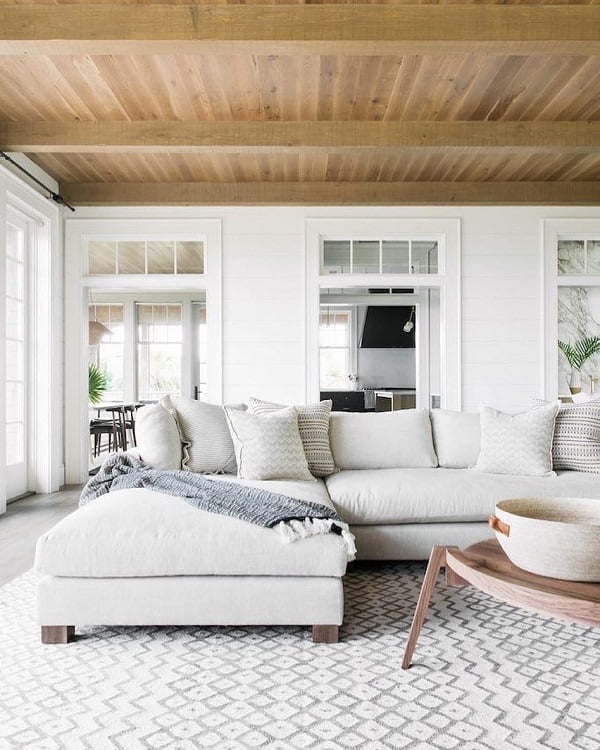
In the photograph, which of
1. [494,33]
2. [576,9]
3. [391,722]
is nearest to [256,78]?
[494,33]

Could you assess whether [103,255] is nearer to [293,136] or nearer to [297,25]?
[293,136]

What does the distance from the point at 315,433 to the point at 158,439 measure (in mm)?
923

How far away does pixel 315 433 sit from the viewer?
3748mm

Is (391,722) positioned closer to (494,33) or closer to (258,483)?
(258,483)

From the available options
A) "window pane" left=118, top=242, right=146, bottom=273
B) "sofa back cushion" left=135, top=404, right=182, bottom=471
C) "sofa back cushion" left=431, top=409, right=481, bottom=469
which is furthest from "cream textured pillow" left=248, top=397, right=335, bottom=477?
"window pane" left=118, top=242, right=146, bottom=273

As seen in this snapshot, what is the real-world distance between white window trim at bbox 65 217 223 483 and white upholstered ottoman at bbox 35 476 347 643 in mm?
3750

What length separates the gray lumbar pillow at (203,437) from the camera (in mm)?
3637

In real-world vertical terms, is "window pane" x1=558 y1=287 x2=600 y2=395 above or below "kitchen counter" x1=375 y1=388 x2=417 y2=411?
above

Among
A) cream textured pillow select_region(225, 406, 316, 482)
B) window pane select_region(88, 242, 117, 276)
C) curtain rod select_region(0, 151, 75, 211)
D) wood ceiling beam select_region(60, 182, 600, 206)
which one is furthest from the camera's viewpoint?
window pane select_region(88, 242, 117, 276)

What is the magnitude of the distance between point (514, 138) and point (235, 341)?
121 inches

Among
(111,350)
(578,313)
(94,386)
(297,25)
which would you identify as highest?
(297,25)

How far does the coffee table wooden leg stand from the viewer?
2.04m

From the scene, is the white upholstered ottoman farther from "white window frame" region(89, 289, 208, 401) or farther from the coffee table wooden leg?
"white window frame" region(89, 289, 208, 401)

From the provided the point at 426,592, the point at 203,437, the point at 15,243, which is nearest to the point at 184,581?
the point at 426,592
